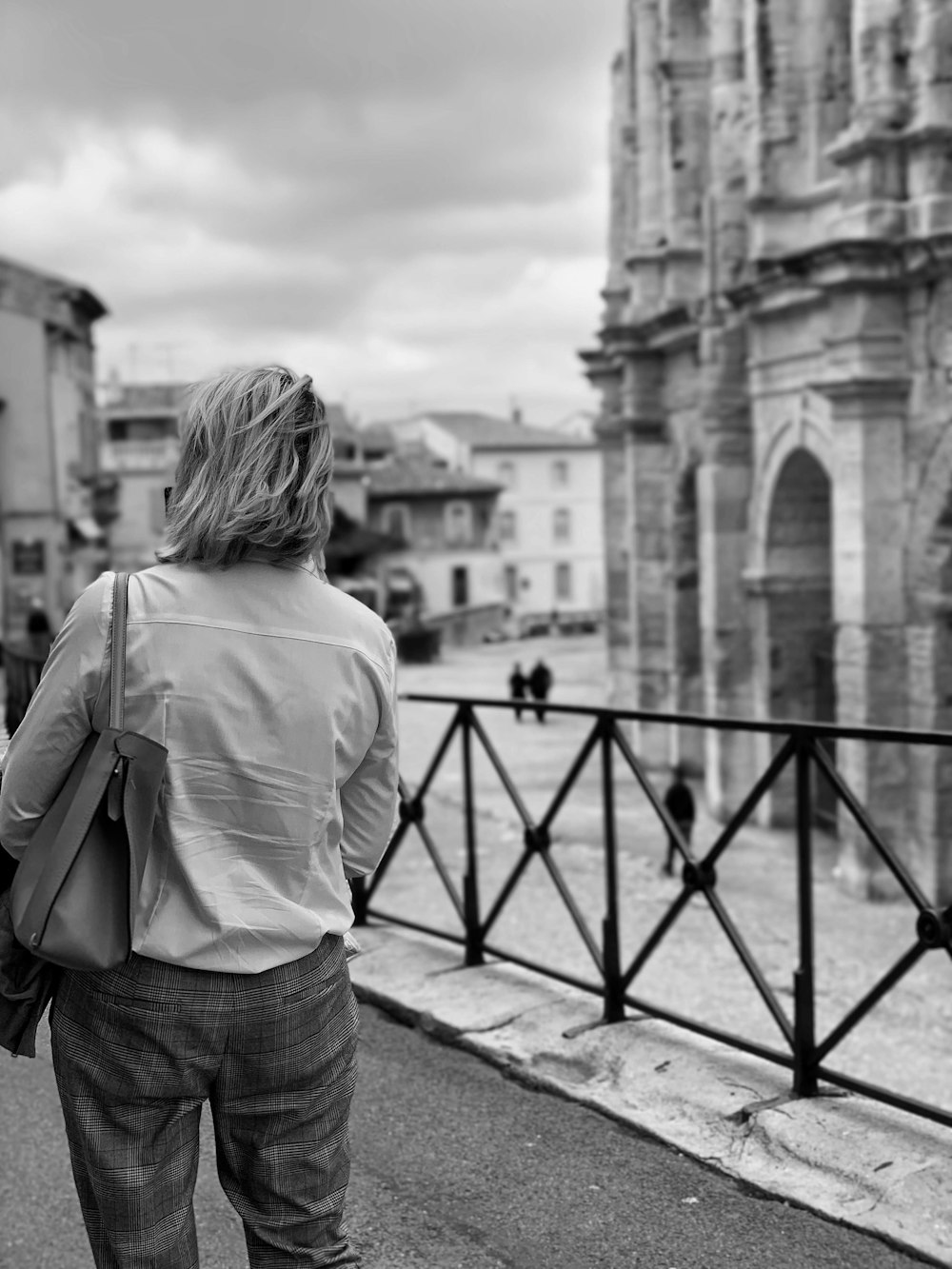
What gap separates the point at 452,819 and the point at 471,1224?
15431mm

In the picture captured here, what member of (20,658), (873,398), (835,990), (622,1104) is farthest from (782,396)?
(622,1104)

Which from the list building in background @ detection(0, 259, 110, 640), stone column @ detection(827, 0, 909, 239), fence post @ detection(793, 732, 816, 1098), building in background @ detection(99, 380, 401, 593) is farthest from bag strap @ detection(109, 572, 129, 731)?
building in background @ detection(99, 380, 401, 593)

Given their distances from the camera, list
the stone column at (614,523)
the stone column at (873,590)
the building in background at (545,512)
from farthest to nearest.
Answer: the building in background at (545,512) < the stone column at (614,523) < the stone column at (873,590)

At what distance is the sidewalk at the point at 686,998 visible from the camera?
3412 mm

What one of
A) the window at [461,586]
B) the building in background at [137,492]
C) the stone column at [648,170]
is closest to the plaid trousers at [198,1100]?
the stone column at [648,170]

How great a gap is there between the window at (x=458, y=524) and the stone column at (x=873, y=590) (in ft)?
145

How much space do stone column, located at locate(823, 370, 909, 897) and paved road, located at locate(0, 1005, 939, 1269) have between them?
12.1m

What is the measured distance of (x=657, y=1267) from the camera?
3025 mm

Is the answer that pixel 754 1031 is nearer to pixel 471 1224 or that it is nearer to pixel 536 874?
pixel 536 874

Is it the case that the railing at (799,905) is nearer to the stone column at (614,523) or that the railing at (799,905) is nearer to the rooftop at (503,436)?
the stone column at (614,523)

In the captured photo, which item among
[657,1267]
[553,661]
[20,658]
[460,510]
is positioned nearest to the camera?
[657,1267]

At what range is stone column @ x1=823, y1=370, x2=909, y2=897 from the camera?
600 inches

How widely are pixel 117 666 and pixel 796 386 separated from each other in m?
16.0

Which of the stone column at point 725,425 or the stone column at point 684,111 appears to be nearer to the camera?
the stone column at point 725,425
